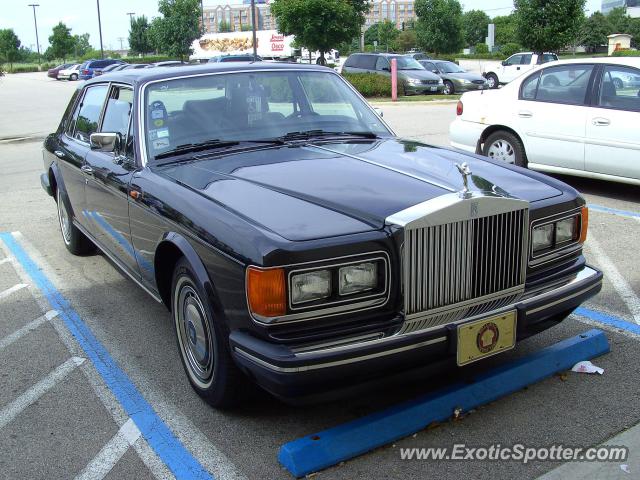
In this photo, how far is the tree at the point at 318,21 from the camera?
30750 millimetres

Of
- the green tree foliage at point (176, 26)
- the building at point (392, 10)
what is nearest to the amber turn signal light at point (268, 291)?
the green tree foliage at point (176, 26)

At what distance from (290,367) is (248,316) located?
0.31 m

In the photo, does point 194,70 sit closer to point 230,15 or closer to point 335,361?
point 335,361

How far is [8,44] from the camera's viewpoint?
297 feet

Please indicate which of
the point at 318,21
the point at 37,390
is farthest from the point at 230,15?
the point at 37,390

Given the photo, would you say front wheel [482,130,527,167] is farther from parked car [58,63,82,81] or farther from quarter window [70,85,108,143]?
parked car [58,63,82,81]

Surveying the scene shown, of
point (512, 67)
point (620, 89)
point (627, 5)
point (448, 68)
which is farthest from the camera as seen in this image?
point (627, 5)

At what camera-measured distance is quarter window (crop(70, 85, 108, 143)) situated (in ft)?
17.6

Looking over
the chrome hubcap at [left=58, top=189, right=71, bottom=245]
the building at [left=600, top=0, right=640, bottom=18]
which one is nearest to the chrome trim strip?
the chrome hubcap at [left=58, top=189, right=71, bottom=245]

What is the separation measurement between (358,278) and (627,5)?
152965 mm

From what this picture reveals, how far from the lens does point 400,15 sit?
17600 cm

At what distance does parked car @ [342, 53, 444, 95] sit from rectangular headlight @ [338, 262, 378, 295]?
2333cm

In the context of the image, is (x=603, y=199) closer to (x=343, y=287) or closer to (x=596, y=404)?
(x=596, y=404)

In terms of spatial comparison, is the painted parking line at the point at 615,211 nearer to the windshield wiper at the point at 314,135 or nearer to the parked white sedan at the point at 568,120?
the parked white sedan at the point at 568,120
